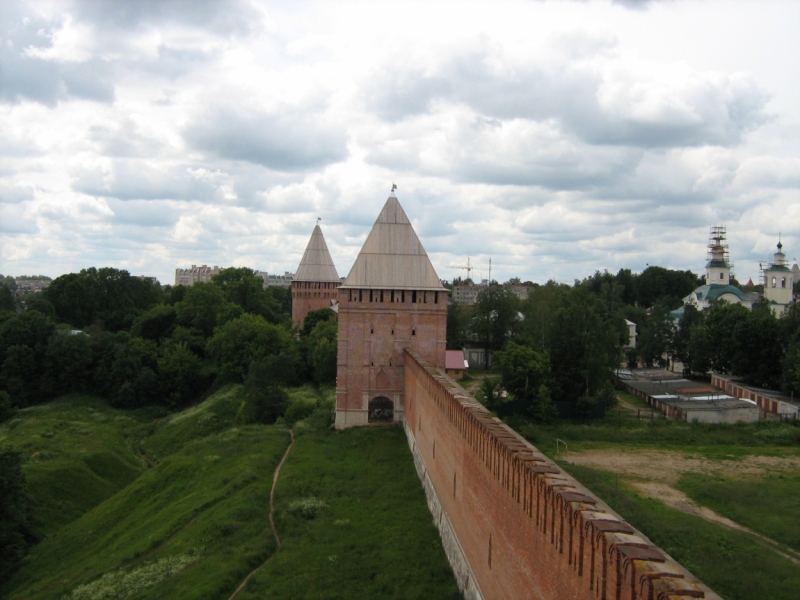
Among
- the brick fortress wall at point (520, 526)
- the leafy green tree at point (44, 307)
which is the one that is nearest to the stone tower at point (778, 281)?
the brick fortress wall at point (520, 526)

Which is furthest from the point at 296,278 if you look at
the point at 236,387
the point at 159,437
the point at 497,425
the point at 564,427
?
the point at 497,425

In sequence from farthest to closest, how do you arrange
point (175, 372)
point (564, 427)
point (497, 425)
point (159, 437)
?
1. point (175, 372)
2. point (159, 437)
3. point (564, 427)
4. point (497, 425)

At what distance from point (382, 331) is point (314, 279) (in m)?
30.1

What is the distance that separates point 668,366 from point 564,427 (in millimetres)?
28067

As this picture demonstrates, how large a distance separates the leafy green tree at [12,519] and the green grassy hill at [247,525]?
48cm

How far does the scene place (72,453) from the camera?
31.7m

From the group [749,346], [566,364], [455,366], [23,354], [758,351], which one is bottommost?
[455,366]

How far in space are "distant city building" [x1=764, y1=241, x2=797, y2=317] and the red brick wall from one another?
4234cm

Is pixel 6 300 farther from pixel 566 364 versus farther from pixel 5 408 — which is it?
pixel 566 364

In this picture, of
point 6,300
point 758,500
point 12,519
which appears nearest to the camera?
point 758,500

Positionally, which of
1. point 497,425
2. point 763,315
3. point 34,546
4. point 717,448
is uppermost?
point 763,315

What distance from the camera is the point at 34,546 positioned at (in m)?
23.6

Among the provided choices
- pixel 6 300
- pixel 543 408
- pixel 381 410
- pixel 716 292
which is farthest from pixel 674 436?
pixel 6 300

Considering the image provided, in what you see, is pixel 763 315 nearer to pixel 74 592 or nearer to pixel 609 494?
pixel 609 494
